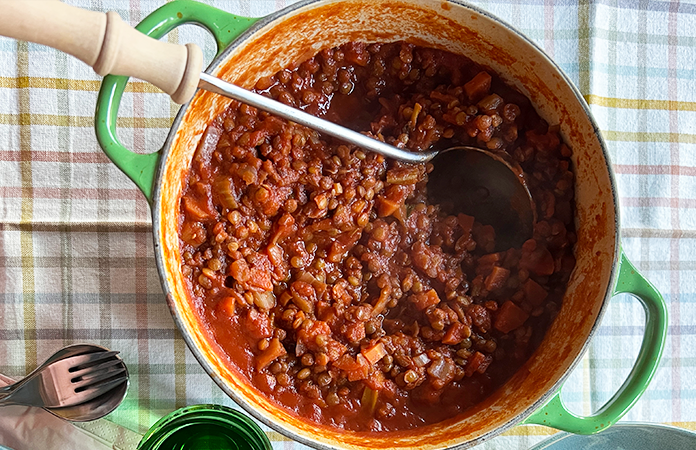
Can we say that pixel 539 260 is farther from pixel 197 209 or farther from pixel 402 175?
pixel 197 209

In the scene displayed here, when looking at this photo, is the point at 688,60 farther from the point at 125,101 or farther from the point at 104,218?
the point at 104,218

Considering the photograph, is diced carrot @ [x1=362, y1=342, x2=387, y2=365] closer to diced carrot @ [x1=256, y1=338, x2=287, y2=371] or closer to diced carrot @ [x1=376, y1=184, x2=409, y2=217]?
diced carrot @ [x1=256, y1=338, x2=287, y2=371]

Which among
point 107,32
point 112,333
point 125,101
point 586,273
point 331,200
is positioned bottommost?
point 112,333

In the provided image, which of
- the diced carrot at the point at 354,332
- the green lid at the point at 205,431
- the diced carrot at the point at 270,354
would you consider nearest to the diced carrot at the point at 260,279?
the diced carrot at the point at 270,354

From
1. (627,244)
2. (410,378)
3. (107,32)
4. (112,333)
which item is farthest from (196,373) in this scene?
(627,244)

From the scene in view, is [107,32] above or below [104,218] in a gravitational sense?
above

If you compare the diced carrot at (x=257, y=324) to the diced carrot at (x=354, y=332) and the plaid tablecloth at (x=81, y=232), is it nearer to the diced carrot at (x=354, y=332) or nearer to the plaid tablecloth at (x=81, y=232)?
the diced carrot at (x=354, y=332)

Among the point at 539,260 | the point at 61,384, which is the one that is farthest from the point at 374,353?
the point at 61,384
